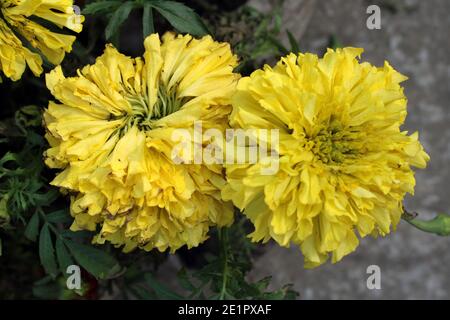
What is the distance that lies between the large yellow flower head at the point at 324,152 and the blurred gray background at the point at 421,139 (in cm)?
82

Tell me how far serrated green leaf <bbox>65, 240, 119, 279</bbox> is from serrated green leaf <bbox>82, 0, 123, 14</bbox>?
31 cm

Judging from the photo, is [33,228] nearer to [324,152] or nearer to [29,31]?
[29,31]

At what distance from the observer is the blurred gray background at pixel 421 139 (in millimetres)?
1560

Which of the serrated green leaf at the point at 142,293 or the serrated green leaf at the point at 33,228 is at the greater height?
the serrated green leaf at the point at 33,228

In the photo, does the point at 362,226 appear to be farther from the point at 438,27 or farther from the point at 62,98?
the point at 438,27

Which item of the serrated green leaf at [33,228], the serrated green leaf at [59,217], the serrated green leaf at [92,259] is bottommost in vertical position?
the serrated green leaf at [92,259]

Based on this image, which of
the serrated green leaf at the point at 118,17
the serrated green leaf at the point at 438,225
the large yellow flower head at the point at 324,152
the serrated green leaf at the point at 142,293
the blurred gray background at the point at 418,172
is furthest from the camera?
the blurred gray background at the point at 418,172

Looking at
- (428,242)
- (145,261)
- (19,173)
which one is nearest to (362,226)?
(19,173)

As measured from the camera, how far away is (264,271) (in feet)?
5.08

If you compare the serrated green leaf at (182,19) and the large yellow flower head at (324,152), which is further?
the serrated green leaf at (182,19)

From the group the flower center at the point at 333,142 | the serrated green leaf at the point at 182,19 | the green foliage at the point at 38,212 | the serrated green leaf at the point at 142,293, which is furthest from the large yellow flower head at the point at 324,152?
the serrated green leaf at the point at 142,293

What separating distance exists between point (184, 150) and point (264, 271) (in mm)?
894

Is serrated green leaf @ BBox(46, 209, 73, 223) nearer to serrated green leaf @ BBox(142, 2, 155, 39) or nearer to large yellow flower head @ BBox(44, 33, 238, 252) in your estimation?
large yellow flower head @ BBox(44, 33, 238, 252)

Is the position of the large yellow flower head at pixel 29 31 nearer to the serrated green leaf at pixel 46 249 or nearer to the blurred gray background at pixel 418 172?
the serrated green leaf at pixel 46 249
